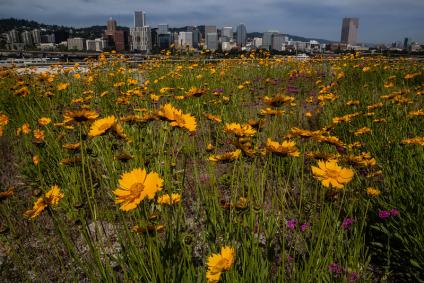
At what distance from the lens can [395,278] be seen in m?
1.47

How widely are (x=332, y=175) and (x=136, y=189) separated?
2.08 ft

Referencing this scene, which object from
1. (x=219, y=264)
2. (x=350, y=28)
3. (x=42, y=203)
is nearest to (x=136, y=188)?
(x=219, y=264)

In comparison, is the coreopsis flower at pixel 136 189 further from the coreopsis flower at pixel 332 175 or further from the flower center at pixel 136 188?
the coreopsis flower at pixel 332 175

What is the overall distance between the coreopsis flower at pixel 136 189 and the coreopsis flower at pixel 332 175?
1.67 feet

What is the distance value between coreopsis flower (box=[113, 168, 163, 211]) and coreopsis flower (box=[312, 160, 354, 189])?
1.67 ft

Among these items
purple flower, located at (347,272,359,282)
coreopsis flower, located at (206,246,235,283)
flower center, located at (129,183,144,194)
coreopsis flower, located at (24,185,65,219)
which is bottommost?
purple flower, located at (347,272,359,282)

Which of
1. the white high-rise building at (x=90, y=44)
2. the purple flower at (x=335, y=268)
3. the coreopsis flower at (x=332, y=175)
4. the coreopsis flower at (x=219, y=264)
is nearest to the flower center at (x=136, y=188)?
the coreopsis flower at (x=219, y=264)

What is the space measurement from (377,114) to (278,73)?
172 inches

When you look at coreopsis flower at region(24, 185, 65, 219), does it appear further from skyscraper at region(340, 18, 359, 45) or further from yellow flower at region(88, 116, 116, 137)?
skyscraper at region(340, 18, 359, 45)

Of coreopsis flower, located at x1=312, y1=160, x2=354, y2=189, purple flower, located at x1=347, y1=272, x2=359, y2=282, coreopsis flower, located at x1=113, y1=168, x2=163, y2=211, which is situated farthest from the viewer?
purple flower, located at x1=347, y1=272, x2=359, y2=282

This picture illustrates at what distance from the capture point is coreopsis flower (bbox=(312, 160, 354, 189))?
0.91 metres

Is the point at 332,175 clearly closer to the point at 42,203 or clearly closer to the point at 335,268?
the point at 335,268

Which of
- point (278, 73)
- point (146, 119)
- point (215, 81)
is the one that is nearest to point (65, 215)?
point (146, 119)

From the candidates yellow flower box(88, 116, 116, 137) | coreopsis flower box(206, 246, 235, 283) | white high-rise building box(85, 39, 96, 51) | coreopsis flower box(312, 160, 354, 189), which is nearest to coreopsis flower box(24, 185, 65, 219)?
yellow flower box(88, 116, 116, 137)
